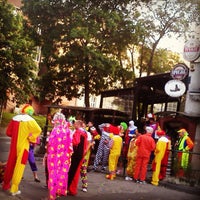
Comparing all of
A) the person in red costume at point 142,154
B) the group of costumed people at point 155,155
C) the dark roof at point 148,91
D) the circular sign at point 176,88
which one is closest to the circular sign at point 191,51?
the circular sign at point 176,88

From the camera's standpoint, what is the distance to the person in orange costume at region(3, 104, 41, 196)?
5742 millimetres

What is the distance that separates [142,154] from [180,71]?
3.49m

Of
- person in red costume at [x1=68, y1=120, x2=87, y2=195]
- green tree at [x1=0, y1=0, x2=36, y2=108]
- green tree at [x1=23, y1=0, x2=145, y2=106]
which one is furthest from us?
green tree at [x1=0, y1=0, x2=36, y2=108]

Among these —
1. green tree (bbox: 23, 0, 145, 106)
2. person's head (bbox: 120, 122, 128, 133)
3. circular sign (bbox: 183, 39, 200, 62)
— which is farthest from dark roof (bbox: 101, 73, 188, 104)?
person's head (bbox: 120, 122, 128, 133)

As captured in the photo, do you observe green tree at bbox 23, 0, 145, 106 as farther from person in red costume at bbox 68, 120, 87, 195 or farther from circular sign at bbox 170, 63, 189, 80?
person in red costume at bbox 68, 120, 87, 195

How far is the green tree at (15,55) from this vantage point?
1978 cm

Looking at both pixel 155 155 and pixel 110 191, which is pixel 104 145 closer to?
pixel 155 155

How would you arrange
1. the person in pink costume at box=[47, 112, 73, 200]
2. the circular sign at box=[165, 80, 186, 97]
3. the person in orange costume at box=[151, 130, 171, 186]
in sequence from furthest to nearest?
the circular sign at box=[165, 80, 186, 97]
the person in orange costume at box=[151, 130, 171, 186]
the person in pink costume at box=[47, 112, 73, 200]

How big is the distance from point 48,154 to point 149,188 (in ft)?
10.6

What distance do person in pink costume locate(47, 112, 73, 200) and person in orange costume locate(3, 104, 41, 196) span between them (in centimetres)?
37

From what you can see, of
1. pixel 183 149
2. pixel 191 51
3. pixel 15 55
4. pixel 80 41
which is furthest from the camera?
pixel 15 55

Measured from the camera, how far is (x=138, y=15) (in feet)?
69.3

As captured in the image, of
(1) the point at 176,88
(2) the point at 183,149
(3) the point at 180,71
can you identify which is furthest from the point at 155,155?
(3) the point at 180,71

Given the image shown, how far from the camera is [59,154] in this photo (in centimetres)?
575
